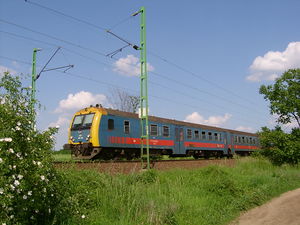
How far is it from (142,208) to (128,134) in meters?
10.9

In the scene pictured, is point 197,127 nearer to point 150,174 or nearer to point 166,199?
point 150,174

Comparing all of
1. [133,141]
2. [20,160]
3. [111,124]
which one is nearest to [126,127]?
[133,141]

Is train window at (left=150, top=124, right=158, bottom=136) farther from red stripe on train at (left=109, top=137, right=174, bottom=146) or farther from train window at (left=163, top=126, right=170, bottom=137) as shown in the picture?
train window at (left=163, top=126, right=170, bottom=137)

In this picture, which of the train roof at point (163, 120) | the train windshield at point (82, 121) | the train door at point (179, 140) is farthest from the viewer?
the train door at point (179, 140)

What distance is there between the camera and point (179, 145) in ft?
71.7

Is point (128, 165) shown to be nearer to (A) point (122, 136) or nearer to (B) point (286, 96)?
(A) point (122, 136)

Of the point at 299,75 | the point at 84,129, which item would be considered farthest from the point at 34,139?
the point at 299,75

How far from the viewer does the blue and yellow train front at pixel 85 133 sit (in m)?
15.8

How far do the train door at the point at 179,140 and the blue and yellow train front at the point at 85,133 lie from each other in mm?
6962

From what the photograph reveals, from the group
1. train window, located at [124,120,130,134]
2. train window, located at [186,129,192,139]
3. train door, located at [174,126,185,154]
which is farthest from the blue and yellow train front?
train window, located at [186,129,192,139]

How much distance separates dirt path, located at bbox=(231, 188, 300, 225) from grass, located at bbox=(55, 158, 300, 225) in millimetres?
248

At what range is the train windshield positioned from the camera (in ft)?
54.2

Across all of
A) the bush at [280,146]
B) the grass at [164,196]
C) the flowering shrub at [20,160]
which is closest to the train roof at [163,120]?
the bush at [280,146]

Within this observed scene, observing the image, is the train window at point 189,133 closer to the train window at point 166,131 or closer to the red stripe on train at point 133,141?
the red stripe on train at point 133,141
